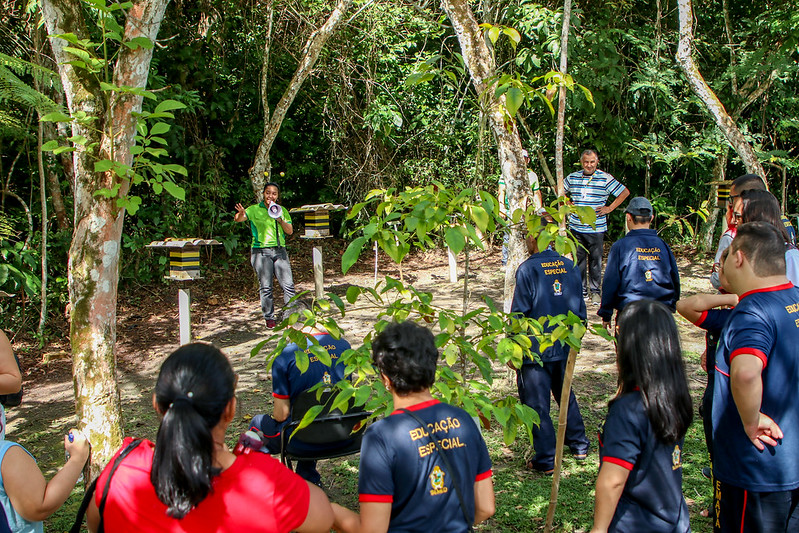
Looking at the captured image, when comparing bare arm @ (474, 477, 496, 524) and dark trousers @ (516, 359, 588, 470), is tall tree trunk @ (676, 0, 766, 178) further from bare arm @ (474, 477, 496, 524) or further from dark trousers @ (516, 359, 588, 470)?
bare arm @ (474, 477, 496, 524)

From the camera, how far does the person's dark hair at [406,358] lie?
2.37m

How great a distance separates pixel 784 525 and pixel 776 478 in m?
0.22

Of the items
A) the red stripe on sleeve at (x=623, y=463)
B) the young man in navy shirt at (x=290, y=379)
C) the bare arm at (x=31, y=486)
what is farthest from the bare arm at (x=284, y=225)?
the red stripe on sleeve at (x=623, y=463)

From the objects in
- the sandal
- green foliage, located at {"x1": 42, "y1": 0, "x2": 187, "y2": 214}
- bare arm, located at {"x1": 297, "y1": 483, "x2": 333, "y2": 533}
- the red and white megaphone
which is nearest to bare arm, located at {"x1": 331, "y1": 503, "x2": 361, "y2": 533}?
bare arm, located at {"x1": 297, "y1": 483, "x2": 333, "y2": 533}

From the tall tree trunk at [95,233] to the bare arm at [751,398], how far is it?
11.5 feet

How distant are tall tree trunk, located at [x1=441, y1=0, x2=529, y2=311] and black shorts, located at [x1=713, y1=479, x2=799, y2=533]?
287 cm

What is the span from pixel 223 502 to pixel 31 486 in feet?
2.96

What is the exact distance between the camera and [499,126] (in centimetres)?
584

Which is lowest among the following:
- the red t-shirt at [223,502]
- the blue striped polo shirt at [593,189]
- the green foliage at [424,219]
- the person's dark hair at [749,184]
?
the red t-shirt at [223,502]

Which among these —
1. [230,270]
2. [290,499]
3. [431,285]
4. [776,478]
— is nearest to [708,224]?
[431,285]

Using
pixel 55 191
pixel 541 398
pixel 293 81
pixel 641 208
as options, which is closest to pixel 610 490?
pixel 541 398

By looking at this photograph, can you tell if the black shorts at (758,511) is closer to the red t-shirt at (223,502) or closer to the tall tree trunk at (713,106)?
the red t-shirt at (223,502)

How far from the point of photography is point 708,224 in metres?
13.4

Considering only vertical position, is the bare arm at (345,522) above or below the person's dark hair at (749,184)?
below
